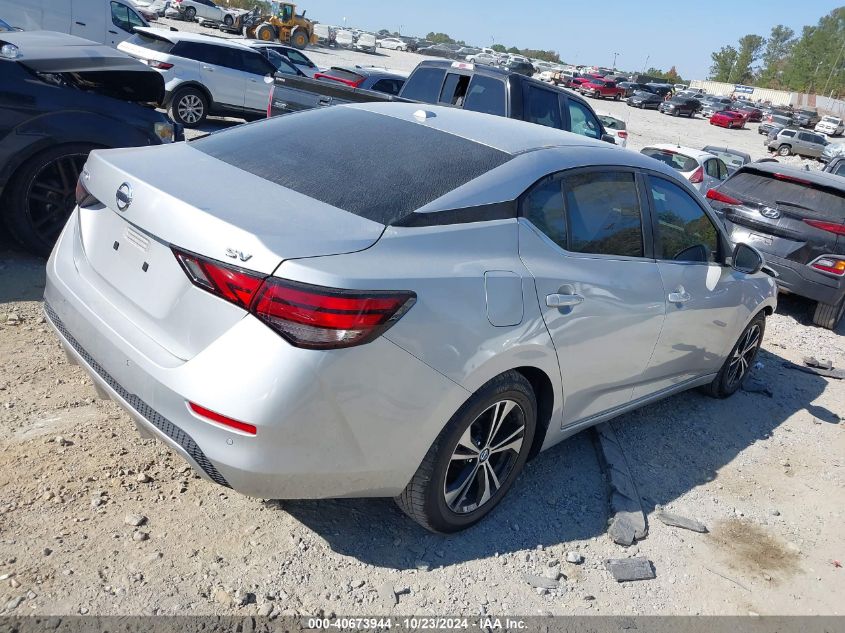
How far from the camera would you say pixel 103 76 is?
5695 millimetres

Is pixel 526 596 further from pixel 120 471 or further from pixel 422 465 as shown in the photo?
pixel 120 471

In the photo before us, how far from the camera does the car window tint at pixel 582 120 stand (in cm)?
978

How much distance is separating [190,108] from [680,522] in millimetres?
12104

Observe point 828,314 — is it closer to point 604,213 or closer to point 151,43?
point 604,213

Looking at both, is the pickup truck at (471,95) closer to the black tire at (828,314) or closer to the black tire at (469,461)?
the black tire at (828,314)

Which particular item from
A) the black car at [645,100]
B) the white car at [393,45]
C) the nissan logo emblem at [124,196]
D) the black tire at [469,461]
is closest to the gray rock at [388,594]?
the black tire at [469,461]

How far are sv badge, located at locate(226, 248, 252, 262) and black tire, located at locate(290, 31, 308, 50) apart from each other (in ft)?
152

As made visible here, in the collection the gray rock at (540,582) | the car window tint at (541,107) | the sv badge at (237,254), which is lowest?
the gray rock at (540,582)

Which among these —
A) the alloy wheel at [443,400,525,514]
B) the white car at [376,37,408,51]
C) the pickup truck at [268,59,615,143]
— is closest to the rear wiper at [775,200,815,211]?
the pickup truck at [268,59,615,143]

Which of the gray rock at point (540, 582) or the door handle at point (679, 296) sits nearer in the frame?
the gray rock at point (540, 582)

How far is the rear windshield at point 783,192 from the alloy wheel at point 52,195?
673 cm

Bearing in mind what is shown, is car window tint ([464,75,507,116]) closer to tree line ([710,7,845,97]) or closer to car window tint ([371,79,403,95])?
car window tint ([371,79,403,95])

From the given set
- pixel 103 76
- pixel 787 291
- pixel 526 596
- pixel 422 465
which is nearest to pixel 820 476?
pixel 526 596

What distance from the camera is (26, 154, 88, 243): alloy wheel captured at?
5230mm
